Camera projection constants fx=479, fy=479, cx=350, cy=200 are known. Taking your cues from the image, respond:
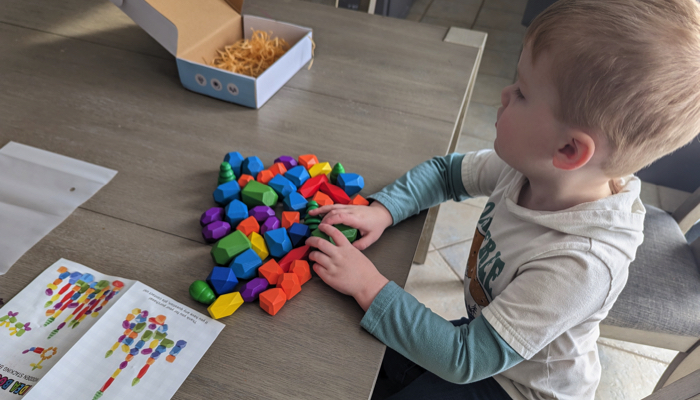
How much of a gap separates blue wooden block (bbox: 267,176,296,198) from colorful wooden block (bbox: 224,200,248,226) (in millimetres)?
68

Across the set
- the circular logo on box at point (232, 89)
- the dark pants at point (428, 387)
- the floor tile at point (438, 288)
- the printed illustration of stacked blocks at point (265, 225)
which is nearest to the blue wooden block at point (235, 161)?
the printed illustration of stacked blocks at point (265, 225)

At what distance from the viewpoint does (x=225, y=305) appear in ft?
2.08

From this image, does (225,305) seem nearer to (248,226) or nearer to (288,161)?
(248,226)

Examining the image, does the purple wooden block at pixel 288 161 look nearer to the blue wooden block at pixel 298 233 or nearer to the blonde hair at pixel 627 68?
the blue wooden block at pixel 298 233

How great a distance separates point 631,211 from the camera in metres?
0.71

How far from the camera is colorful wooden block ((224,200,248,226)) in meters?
0.75

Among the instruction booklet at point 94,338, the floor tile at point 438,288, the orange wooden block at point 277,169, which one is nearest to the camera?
the instruction booklet at point 94,338

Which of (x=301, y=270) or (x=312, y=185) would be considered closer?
(x=301, y=270)

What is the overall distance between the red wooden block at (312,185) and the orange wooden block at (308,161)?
1.2 inches

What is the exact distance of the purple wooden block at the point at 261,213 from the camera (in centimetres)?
77

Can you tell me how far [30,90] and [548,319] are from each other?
1.08 m

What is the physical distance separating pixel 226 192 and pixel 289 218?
0.38 feet

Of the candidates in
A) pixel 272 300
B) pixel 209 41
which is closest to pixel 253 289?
pixel 272 300

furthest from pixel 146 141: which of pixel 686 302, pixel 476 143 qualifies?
pixel 476 143
